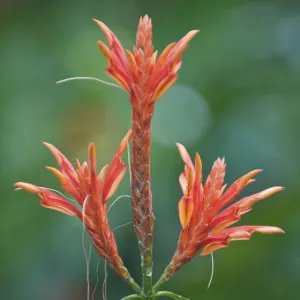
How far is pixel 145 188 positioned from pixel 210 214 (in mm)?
90

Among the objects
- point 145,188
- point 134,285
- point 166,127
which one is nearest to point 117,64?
point 145,188

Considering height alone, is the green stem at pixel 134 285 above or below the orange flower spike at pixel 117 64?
below

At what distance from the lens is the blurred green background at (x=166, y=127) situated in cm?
247

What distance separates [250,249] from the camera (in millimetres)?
2488

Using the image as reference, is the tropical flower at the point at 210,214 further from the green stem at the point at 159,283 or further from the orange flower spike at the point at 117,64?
the orange flower spike at the point at 117,64

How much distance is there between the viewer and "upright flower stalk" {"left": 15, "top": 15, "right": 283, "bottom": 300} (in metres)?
0.80

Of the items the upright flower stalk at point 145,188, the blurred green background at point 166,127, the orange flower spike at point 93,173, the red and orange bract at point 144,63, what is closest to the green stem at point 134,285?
the upright flower stalk at point 145,188

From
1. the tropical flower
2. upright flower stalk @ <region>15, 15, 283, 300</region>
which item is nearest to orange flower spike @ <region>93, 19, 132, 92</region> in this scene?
upright flower stalk @ <region>15, 15, 283, 300</region>

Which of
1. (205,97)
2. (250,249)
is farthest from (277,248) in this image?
(205,97)

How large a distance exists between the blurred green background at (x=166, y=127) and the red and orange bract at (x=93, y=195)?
1.53 metres

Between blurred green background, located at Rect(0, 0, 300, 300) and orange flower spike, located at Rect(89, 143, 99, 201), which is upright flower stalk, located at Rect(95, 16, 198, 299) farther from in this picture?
blurred green background, located at Rect(0, 0, 300, 300)

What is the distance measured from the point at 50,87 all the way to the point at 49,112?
0.16 meters

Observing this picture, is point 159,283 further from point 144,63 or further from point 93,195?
point 144,63

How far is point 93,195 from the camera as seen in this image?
829mm
